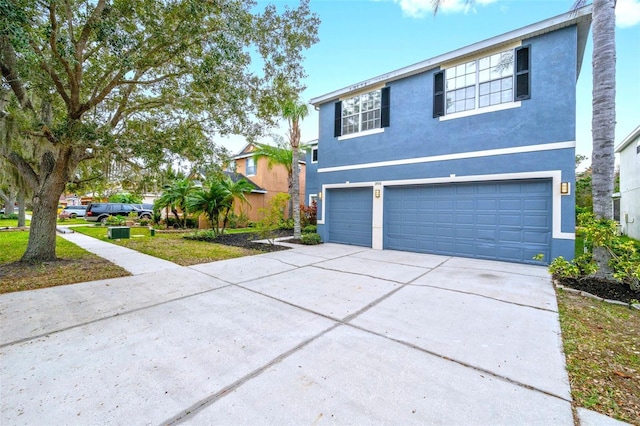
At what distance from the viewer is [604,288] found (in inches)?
199

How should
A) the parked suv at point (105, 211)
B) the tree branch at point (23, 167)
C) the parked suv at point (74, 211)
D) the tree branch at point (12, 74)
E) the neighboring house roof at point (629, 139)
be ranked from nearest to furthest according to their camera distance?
A: 1. the tree branch at point (12, 74)
2. the tree branch at point (23, 167)
3. the neighboring house roof at point (629, 139)
4. the parked suv at point (105, 211)
5. the parked suv at point (74, 211)

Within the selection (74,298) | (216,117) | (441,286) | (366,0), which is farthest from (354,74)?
(74,298)

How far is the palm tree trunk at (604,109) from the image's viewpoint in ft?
17.1

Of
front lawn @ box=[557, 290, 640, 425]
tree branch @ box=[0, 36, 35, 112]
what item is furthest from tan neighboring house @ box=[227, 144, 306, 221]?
front lawn @ box=[557, 290, 640, 425]

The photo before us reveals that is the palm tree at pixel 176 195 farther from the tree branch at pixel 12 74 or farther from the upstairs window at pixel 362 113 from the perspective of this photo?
the upstairs window at pixel 362 113

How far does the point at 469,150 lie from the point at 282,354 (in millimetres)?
7778

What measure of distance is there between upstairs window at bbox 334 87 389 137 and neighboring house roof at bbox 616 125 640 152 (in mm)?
11367

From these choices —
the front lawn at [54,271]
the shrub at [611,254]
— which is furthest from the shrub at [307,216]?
the shrub at [611,254]

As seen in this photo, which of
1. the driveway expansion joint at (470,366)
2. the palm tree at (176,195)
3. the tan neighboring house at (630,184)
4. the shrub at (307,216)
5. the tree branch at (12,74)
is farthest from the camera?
the shrub at (307,216)

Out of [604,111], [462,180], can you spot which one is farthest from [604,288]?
[462,180]

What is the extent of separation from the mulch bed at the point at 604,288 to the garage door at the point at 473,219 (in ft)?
5.60

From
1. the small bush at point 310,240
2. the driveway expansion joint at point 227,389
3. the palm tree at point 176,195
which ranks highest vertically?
the palm tree at point 176,195

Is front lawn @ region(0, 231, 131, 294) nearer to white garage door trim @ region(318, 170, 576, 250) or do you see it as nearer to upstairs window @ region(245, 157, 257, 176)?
white garage door trim @ region(318, 170, 576, 250)

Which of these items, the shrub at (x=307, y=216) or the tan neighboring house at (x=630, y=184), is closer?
the tan neighboring house at (x=630, y=184)
